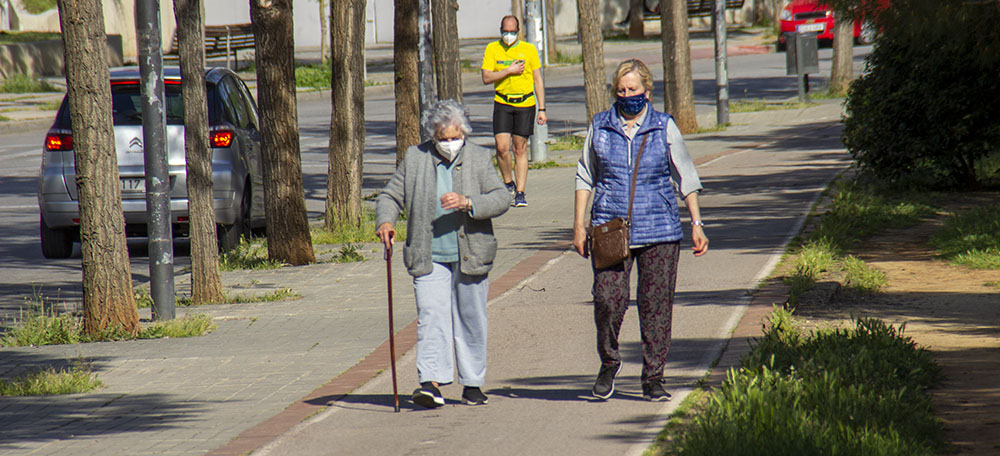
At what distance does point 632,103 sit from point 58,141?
779 centimetres

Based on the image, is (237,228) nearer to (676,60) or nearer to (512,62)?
(512,62)

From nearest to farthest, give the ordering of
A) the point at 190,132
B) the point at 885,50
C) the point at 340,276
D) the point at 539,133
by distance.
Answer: the point at 190,132
the point at 340,276
the point at 885,50
the point at 539,133

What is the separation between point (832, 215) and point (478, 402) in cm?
632

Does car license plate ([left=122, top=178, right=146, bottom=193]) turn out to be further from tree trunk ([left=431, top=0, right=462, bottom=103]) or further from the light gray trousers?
the light gray trousers

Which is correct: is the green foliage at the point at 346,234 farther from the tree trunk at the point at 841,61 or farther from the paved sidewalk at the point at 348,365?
the tree trunk at the point at 841,61

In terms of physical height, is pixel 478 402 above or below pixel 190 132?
below

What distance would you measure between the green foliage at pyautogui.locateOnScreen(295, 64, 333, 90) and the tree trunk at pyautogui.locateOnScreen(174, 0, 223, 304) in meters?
22.5

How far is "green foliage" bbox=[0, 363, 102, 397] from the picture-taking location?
286 inches

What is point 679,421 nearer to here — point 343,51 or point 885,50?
point 343,51

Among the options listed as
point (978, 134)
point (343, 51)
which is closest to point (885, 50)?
point (978, 134)

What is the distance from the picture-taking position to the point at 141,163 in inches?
480

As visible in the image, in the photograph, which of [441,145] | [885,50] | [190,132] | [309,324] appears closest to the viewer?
[441,145]

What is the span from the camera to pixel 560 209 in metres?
14.1

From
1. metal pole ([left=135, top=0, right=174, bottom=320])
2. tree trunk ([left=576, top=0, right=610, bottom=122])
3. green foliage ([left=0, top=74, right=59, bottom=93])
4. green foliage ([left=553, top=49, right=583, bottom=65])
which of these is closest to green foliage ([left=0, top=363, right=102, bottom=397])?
metal pole ([left=135, top=0, right=174, bottom=320])
